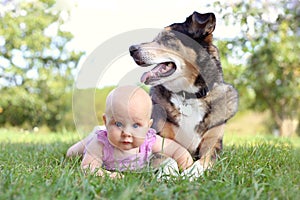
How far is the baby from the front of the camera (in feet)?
6.76

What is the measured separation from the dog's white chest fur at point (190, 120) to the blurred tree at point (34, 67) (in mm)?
5902

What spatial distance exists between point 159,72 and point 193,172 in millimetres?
607

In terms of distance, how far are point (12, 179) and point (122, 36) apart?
0.98 m

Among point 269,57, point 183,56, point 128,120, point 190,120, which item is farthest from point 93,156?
point 269,57

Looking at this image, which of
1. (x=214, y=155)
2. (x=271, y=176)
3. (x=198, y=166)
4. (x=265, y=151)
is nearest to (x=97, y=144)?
(x=198, y=166)

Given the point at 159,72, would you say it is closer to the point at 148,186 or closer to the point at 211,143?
the point at 211,143

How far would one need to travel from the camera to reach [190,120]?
2.47 m

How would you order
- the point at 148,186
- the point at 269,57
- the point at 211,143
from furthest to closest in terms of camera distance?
the point at 269,57, the point at 211,143, the point at 148,186

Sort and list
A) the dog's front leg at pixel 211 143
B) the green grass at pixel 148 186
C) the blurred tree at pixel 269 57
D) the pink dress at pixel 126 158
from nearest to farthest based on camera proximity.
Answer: the green grass at pixel 148 186 < the pink dress at pixel 126 158 < the dog's front leg at pixel 211 143 < the blurred tree at pixel 269 57

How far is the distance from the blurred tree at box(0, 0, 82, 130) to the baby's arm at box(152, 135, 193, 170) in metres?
6.07

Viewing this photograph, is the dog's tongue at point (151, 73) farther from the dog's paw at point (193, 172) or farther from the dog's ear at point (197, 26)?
the dog's paw at point (193, 172)

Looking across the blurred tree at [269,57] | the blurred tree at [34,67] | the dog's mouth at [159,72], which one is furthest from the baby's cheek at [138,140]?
the blurred tree at [34,67]

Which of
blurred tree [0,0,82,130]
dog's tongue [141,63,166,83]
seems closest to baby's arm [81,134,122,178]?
dog's tongue [141,63,166,83]

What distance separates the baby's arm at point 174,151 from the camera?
88.1 inches
